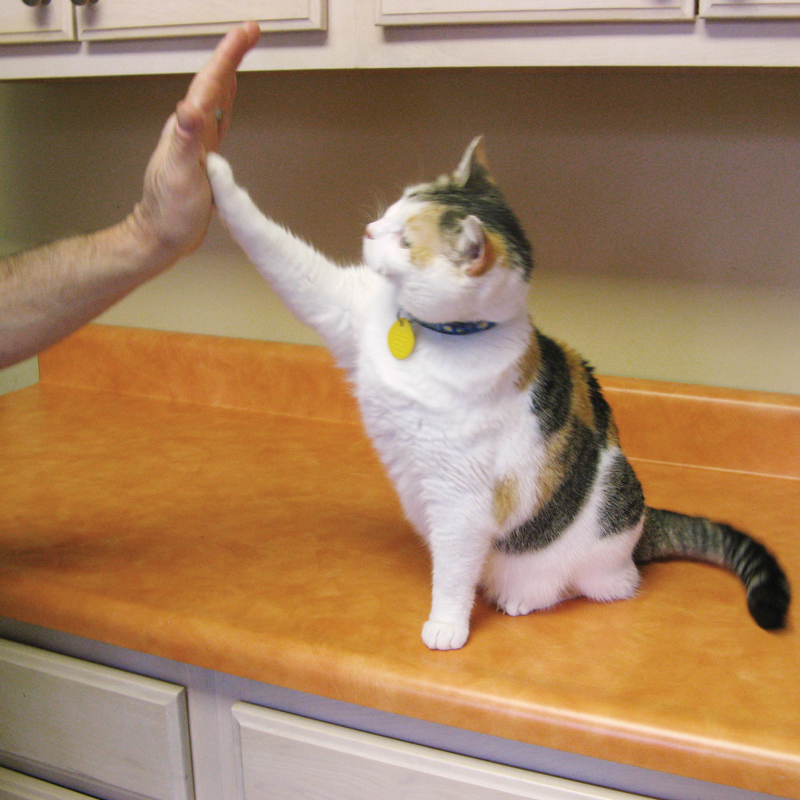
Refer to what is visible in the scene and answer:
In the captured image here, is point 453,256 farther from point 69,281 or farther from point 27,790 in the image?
point 27,790

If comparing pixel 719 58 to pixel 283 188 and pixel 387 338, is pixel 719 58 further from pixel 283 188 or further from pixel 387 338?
pixel 283 188

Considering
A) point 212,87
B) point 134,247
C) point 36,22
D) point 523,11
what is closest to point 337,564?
point 134,247

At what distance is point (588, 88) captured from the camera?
1.17 metres

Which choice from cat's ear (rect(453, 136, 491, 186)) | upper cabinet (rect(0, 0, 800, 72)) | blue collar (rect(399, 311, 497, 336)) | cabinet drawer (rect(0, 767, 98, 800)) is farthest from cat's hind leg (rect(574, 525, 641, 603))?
cabinet drawer (rect(0, 767, 98, 800))

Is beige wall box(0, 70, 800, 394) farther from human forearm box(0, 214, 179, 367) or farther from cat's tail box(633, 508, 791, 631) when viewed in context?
human forearm box(0, 214, 179, 367)

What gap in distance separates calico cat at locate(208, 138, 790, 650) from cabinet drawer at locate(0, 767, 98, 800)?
19.3 inches

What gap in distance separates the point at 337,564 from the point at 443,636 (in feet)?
0.69

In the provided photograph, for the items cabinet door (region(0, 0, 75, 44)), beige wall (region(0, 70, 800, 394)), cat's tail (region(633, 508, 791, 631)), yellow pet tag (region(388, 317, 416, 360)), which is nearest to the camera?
yellow pet tag (region(388, 317, 416, 360))

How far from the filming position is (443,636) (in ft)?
2.43

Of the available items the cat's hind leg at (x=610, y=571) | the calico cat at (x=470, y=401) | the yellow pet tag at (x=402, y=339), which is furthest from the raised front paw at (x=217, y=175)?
the cat's hind leg at (x=610, y=571)

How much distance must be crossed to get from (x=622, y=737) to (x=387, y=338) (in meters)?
0.41

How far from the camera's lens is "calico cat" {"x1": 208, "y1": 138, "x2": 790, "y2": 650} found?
69 cm

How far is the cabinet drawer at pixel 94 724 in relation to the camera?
0.82 meters

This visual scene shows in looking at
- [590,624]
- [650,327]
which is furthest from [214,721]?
[650,327]
